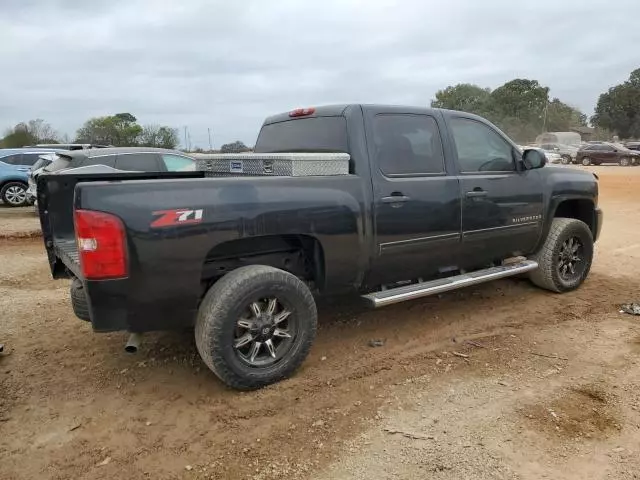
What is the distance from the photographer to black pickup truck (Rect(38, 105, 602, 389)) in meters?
3.14

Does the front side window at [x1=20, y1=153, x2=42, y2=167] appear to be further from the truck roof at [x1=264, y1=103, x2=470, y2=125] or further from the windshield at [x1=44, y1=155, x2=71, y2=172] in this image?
the truck roof at [x1=264, y1=103, x2=470, y2=125]

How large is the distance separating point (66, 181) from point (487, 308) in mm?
3954

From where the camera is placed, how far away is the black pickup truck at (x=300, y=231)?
3.14 meters

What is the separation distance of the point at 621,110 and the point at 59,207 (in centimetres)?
8018

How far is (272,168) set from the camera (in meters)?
4.00

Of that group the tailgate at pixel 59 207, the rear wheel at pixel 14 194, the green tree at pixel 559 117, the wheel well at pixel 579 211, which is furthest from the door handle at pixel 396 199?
the green tree at pixel 559 117

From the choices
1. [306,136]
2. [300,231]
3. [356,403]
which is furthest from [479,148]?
[356,403]

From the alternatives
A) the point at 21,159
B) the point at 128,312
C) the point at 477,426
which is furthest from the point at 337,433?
the point at 21,159

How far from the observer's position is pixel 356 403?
3.39 m

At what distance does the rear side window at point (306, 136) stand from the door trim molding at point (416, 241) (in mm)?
795

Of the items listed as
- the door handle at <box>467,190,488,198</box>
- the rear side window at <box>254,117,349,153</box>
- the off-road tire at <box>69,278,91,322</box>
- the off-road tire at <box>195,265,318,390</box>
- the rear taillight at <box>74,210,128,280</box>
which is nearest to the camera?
the rear taillight at <box>74,210,128,280</box>

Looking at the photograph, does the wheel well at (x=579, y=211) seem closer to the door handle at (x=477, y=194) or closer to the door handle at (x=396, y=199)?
the door handle at (x=477, y=194)

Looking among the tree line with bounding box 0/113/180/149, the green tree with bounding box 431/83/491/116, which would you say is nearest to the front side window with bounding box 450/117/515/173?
the tree line with bounding box 0/113/180/149

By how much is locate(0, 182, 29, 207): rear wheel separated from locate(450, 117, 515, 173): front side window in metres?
13.5
